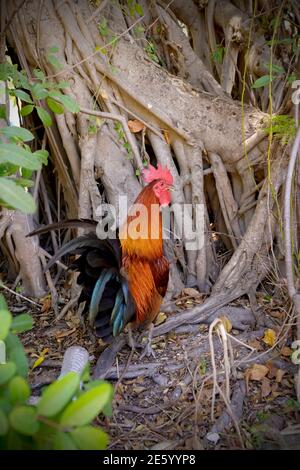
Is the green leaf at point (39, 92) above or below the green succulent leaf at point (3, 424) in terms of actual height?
above

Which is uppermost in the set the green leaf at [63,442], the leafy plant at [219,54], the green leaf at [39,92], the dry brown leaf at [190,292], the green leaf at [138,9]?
the green leaf at [138,9]

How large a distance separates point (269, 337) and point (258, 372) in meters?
0.31

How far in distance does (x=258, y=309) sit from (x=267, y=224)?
21.9 inches

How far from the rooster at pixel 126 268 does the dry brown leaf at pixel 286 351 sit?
0.76 metres

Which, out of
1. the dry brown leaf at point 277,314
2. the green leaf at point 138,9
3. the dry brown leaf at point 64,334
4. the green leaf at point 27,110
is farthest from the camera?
the green leaf at point 138,9

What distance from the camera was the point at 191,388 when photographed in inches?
86.7

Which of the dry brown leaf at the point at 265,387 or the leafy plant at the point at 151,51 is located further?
the leafy plant at the point at 151,51

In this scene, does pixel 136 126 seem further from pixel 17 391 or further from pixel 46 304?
pixel 17 391

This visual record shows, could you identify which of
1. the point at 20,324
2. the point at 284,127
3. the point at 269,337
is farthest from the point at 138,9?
the point at 20,324

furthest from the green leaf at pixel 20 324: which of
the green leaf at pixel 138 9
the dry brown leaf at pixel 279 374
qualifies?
the green leaf at pixel 138 9

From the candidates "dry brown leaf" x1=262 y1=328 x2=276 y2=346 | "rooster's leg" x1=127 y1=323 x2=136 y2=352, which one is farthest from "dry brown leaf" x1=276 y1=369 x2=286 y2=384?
"rooster's leg" x1=127 y1=323 x2=136 y2=352

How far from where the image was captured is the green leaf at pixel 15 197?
1.17 m

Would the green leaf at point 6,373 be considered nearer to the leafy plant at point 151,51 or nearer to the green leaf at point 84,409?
the green leaf at point 84,409
